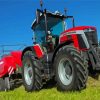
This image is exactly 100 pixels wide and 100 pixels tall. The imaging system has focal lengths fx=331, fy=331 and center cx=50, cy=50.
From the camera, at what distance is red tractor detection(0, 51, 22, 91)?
531 inches

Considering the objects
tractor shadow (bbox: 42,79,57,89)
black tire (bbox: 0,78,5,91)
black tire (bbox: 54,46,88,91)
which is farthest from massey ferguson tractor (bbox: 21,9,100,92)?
black tire (bbox: 0,78,5,91)

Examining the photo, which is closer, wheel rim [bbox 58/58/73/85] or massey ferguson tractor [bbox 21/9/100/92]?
massey ferguson tractor [bbox 21/9/100/92]

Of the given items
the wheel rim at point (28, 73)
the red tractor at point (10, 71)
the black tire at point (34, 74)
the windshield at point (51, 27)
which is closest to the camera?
the black tire at point (34, 74)

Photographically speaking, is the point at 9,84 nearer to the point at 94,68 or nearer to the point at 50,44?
the point at 50,44

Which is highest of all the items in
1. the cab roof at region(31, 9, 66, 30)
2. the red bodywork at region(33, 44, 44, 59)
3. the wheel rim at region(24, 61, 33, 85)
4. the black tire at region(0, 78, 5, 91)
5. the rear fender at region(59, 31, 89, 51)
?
the cab roof at region(31, 9, 66, 30)

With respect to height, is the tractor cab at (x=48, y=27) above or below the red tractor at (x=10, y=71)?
above

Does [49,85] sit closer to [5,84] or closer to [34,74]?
[34,74]

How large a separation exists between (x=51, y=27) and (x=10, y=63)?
120 inches

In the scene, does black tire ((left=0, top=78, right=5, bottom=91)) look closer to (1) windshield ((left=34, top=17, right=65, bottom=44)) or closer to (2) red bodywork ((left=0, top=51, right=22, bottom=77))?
(2) red bodywork ((left=0, top=51, right=22, bottom=77))

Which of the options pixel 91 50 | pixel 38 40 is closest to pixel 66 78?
pixel 91 50

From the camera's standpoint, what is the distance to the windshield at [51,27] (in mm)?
11836

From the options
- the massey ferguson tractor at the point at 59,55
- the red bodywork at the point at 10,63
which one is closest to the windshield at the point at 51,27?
the massey ferguson tractor at the point at 59,55

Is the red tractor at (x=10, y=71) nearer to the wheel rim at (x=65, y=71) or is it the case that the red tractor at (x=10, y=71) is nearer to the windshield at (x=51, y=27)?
the windshield at (x=51, y=27)

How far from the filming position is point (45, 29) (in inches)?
461
